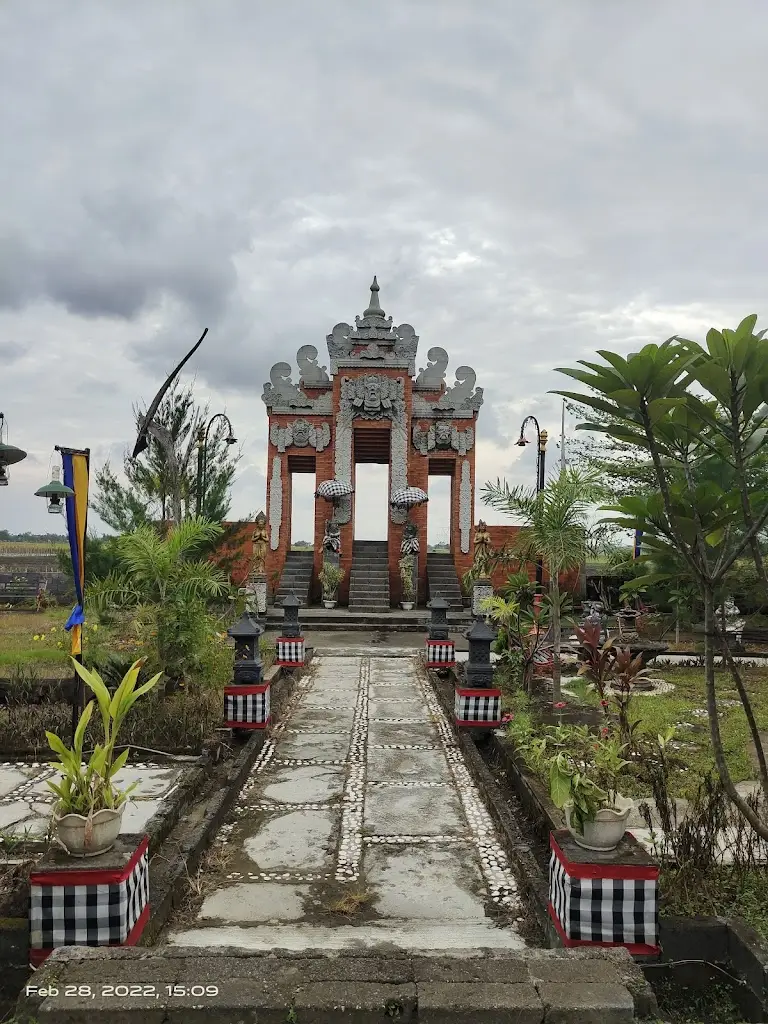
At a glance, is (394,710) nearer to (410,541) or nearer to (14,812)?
(14,812)

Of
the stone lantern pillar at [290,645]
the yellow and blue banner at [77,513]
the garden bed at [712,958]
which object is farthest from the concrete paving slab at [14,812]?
the stone lantern pillar at [290,645]

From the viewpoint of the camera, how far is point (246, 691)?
6.81m

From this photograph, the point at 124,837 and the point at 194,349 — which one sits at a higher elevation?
the point at 194,349

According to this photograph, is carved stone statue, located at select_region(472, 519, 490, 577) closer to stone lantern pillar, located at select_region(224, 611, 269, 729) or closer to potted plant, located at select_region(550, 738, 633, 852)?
stone lantern pillar, located at select_region(224, 611, 269, 729)

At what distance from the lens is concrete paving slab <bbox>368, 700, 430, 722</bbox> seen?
7.89 m

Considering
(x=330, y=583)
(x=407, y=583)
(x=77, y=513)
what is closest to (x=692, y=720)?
(x=77, y=513)

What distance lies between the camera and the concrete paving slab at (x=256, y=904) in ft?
11.6

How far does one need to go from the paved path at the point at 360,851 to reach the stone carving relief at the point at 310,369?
13.5m

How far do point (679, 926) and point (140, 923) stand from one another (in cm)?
223

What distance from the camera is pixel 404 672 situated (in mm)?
10820

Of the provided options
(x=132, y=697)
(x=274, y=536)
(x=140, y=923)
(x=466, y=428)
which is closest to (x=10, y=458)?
(x=132, y=697)

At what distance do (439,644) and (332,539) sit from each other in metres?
8.18

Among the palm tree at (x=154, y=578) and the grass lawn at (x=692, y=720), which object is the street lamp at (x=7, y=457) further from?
the grass lawn at (x=692, y=720)

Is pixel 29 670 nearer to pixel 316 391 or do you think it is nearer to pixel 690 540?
pixel 690 540
